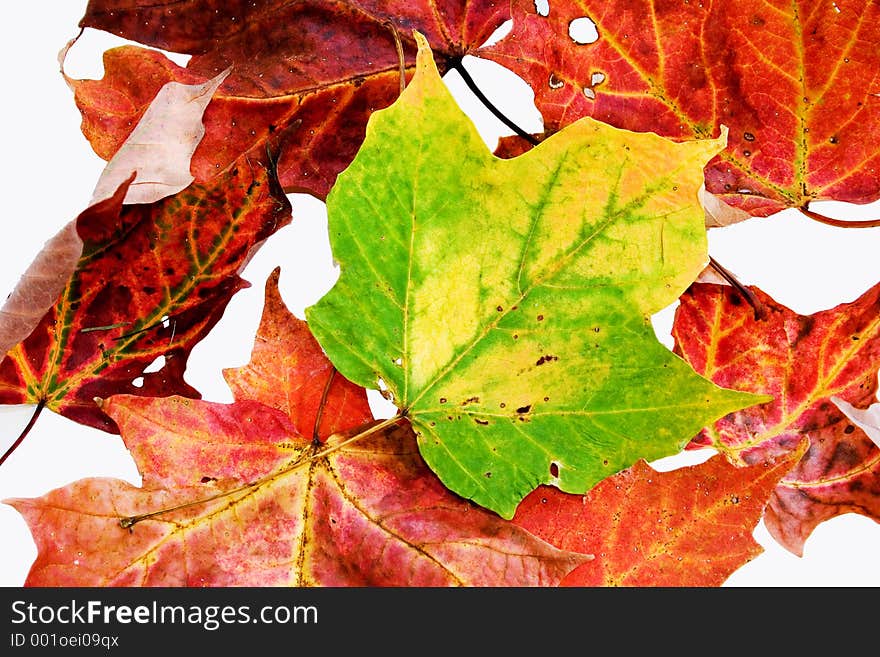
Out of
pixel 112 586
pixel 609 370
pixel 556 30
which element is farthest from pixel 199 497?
pixel 556 30

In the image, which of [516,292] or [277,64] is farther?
[277,64]

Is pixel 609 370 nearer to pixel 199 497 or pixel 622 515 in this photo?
pixel 622 515

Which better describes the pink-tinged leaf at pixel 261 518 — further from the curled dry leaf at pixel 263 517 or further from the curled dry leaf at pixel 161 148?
the curled dry leaf at pixel 161 148

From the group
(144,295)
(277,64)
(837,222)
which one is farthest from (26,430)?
(837,222)

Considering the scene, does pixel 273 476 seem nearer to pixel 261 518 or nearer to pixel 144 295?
pixel 261 518

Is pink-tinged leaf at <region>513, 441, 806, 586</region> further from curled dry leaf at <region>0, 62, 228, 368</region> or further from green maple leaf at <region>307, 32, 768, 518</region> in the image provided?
curled dry leaf at <region>0, 62, 228, 368</region>

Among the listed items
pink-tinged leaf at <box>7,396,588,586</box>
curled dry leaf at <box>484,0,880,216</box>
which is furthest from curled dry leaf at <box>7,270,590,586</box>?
curled dry leaf at <box>484,0,880,216</box>
